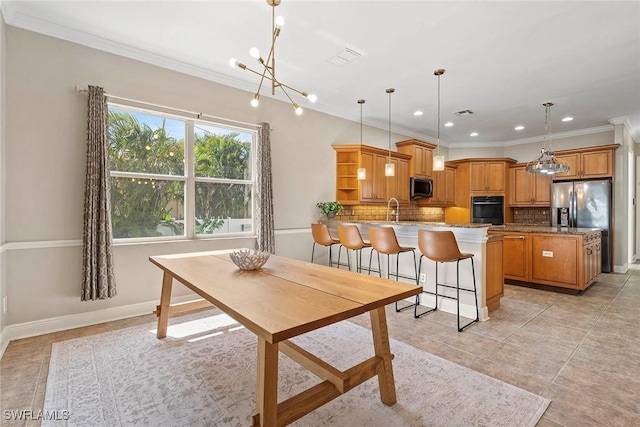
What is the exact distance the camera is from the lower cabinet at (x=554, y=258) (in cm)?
419

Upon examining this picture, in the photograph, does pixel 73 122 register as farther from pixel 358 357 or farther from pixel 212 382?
pixel 358 357

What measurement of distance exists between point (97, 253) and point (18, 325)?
2.88ft

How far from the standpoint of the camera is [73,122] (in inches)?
119

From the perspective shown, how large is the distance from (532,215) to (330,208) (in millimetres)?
5340

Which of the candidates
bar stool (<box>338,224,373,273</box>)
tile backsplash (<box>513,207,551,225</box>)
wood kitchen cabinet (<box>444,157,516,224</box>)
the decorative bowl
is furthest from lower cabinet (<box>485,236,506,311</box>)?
tile backsplash (<box>513,207,551,225</box>)

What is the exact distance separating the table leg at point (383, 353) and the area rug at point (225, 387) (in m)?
0.07

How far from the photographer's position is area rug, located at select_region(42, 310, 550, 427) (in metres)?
1.75

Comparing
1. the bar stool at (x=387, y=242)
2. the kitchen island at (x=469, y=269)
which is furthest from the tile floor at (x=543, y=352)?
the bar stool at (x=387, y=242)

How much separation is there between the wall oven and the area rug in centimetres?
545

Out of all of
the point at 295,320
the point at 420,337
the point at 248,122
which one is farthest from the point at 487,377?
the point at 248,122

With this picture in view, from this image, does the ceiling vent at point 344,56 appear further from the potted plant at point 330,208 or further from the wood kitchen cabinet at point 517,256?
the wood kitchen cabinet at point 517,256

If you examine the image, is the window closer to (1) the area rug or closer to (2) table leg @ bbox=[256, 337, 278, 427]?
(1) the area rug

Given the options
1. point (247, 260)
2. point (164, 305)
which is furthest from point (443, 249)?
point (164, 305)

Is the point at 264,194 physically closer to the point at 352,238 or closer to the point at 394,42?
the point at 352,238
